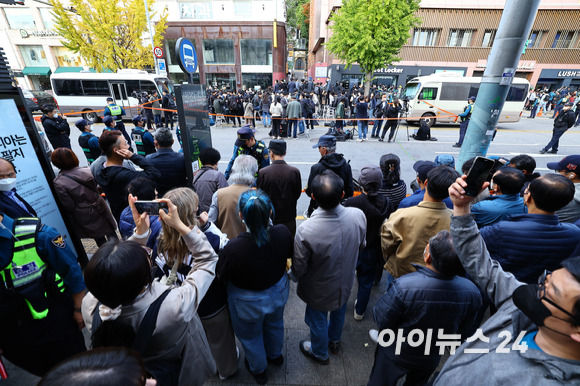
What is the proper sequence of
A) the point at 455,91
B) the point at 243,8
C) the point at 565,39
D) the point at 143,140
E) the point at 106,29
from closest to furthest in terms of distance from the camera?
the point at 143,140 < the point at 455,91 < the point at 106,29 < the point at 565,39 < the point at 243,8

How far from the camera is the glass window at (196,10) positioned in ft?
88.3

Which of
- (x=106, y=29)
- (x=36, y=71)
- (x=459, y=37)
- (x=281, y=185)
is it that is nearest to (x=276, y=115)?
(x=281, y=185)

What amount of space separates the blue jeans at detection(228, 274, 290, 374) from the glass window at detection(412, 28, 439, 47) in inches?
1241

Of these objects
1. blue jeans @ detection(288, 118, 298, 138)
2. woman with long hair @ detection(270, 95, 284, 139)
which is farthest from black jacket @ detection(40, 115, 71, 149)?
blue jeans @ detection(288, 118, 298, 138)

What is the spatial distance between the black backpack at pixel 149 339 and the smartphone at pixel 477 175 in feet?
5.78

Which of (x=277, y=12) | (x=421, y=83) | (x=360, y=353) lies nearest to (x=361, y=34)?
(x=421, y=83)

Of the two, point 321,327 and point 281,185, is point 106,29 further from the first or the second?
point 321,327

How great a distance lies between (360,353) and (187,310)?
215 cm

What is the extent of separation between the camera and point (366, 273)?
3055mm

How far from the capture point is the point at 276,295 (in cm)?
210

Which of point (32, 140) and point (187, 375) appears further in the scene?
point (32, 140)

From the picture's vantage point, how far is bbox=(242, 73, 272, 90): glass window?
29688 millimetres

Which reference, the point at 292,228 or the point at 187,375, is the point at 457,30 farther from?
the point at 187,375

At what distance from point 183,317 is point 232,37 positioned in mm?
32288
